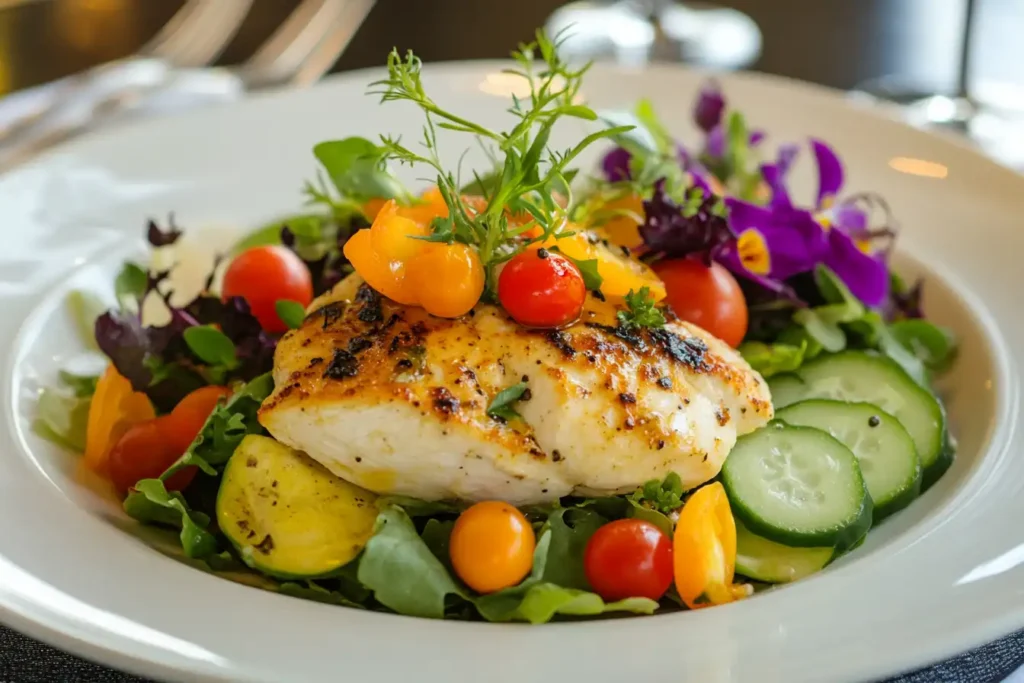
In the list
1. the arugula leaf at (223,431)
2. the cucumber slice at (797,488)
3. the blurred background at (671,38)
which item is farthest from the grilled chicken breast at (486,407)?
the blurred background at (671,38)

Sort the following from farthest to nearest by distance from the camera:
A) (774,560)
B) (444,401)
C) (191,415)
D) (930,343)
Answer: (930,343), (191,415), (774,560), (444,401)

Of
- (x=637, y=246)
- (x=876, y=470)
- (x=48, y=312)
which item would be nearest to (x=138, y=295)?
(x=48, y=312)

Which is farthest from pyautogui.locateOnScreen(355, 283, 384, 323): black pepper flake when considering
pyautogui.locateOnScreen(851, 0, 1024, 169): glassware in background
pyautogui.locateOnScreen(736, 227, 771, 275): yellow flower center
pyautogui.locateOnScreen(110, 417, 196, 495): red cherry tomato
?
pyautogui.locateOnScreen(851, 0, 1024, 169): glassware in background

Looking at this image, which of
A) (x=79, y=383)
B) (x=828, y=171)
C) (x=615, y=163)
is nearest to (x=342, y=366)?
(x=79, y=383)

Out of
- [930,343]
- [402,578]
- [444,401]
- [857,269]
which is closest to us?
[402,578]

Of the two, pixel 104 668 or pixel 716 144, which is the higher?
pixel 716 144

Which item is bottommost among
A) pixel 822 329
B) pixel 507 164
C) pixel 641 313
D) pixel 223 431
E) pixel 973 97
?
pixel 973 97

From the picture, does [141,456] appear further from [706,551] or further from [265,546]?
[706,551]
